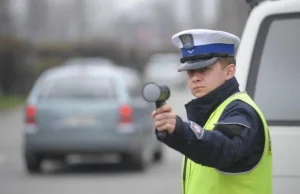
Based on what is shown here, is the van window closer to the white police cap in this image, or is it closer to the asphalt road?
the white police cap

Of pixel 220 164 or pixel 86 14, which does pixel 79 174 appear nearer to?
pixel 220 164

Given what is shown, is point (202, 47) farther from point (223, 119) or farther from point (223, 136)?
point (223, 136)

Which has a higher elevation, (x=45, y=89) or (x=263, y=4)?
(x=263, y=4)

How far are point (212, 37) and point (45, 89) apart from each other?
11.2 m

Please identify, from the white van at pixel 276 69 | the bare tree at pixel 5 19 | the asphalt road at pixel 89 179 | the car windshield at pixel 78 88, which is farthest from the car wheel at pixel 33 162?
the bare tree at pixel 5 19

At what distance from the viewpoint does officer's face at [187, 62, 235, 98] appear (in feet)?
13.6

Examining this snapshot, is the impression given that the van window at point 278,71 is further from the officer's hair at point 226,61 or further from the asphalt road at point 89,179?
the asphalt road at point 89,179

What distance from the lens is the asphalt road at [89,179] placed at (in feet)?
43.9

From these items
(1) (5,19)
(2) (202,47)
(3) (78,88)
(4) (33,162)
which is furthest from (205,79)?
(1) (5,19)

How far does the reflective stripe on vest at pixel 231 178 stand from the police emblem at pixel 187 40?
279mm

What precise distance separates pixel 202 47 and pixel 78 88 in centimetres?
1118

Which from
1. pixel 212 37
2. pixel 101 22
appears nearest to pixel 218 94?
pixel 212 37

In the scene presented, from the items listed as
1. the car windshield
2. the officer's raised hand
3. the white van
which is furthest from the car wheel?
the officer's raised hand

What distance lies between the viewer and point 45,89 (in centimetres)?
1522
